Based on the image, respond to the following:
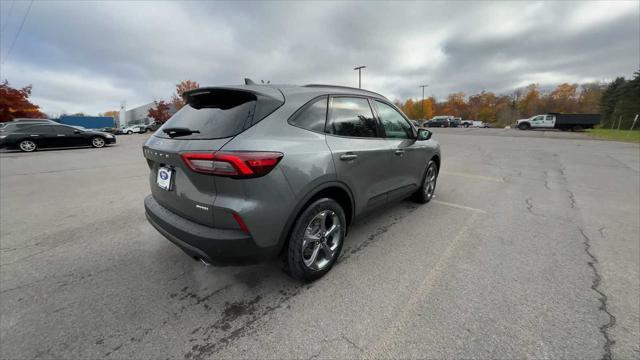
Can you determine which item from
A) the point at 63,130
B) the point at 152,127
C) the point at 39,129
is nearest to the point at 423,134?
the point at 63,130

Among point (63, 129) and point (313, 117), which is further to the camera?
point (63, 129)

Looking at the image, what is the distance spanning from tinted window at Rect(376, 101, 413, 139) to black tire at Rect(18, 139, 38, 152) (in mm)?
16559

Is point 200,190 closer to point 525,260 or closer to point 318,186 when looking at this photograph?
point 318,186

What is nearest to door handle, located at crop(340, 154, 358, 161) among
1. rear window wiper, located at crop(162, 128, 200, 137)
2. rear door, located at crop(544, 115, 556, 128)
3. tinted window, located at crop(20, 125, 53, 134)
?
rear window wiper, located at crop(162, 128, 200, 137)

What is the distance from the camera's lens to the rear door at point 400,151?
3.33 metres

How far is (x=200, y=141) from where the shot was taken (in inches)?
78.5

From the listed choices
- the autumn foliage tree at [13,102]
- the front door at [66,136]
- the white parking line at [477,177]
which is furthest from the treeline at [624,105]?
the autumn foliage tree at [13,102]

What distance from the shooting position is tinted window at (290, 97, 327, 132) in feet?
7.46

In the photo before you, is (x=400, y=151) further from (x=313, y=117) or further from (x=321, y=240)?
(x=321, y=240)

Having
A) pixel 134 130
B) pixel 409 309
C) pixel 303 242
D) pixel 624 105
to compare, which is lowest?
pixel 409 309

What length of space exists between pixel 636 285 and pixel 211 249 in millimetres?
3653

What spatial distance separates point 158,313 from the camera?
6.81 ft

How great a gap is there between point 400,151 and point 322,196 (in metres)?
1.49

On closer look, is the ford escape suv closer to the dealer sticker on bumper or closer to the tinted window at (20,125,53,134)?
the dealer sticker on bumper
